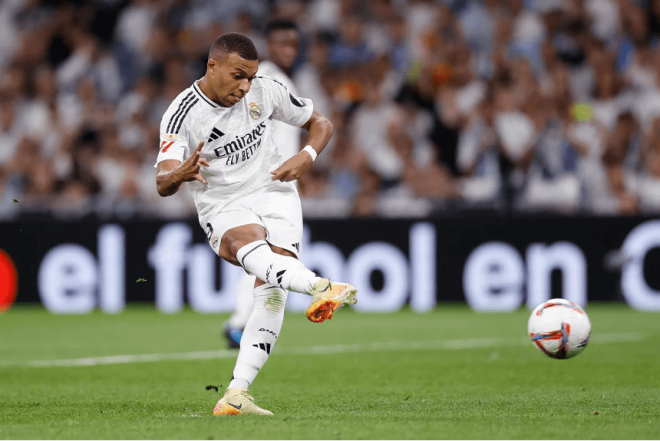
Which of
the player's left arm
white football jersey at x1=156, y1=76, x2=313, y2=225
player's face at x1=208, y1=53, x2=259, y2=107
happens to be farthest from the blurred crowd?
player's face at x1=208, y1=53, x2=259, y2=107

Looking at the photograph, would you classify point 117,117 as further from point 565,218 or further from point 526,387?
point 526,387

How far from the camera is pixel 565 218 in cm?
1237

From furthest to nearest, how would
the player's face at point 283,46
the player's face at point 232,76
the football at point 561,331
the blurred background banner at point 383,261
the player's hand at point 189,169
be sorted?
1. the blurred background banner at point 383,261
2. the player's face at point 283,46
3. the football at point 561,331
4. the player's face at point 232,76
5. the player's hand at point 189,169

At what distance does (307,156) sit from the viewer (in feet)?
17.0

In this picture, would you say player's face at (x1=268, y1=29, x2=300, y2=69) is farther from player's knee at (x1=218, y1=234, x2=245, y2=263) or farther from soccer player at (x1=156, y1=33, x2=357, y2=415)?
player's knee at (x1=218, y1=234, x2=245, y2=263)

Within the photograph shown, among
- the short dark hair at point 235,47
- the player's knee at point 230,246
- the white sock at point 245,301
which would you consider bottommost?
the white sock at point 245,301

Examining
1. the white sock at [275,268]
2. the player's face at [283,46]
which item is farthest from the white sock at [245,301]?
the white sock at [275,268]

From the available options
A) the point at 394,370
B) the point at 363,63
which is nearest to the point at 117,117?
the point at 363,63

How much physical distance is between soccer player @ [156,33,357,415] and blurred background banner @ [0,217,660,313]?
6.89 metres

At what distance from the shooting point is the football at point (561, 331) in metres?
5.75

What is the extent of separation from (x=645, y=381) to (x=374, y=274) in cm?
628

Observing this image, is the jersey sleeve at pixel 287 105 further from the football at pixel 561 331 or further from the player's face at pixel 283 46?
the player's face at pixel 283 46

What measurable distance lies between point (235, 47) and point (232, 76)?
0.14 m

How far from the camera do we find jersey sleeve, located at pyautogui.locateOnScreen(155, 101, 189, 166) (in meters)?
4.89
